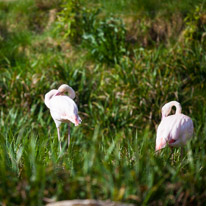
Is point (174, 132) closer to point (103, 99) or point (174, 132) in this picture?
point (174, 132)

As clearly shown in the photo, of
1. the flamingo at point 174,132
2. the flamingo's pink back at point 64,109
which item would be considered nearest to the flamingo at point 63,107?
the flamingo's pink back at point 64,109

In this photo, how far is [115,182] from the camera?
1.37 m

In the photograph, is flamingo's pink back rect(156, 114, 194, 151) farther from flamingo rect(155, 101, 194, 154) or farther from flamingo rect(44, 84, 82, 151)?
flamingo rect(44, 84, 82, 151)

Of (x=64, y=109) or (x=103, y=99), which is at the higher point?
(x=64, y=109)

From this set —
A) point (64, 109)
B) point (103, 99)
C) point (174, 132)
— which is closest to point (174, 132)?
point (174, 132)

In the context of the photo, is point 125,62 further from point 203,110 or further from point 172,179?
point 172,179

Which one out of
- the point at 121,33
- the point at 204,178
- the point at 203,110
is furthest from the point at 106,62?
the point at 204,178

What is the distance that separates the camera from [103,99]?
4.39 metres

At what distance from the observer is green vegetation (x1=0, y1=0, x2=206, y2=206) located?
1.37 m

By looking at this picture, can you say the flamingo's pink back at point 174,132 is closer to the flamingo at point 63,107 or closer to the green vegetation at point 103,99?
the green vegetation at point 103,99

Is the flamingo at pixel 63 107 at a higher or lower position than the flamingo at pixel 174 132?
higher

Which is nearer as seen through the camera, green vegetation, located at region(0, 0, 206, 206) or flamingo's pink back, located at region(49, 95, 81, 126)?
green vegetation, located at region(0, 0, 206, 206)

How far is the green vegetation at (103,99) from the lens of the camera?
→ 137cm

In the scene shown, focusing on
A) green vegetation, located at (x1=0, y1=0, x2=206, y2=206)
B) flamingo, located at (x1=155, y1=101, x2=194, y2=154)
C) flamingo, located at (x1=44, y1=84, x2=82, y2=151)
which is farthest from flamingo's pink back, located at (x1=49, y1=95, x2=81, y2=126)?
flamingo, located at (x1=155, y1=101, x2=194, y2=154)
